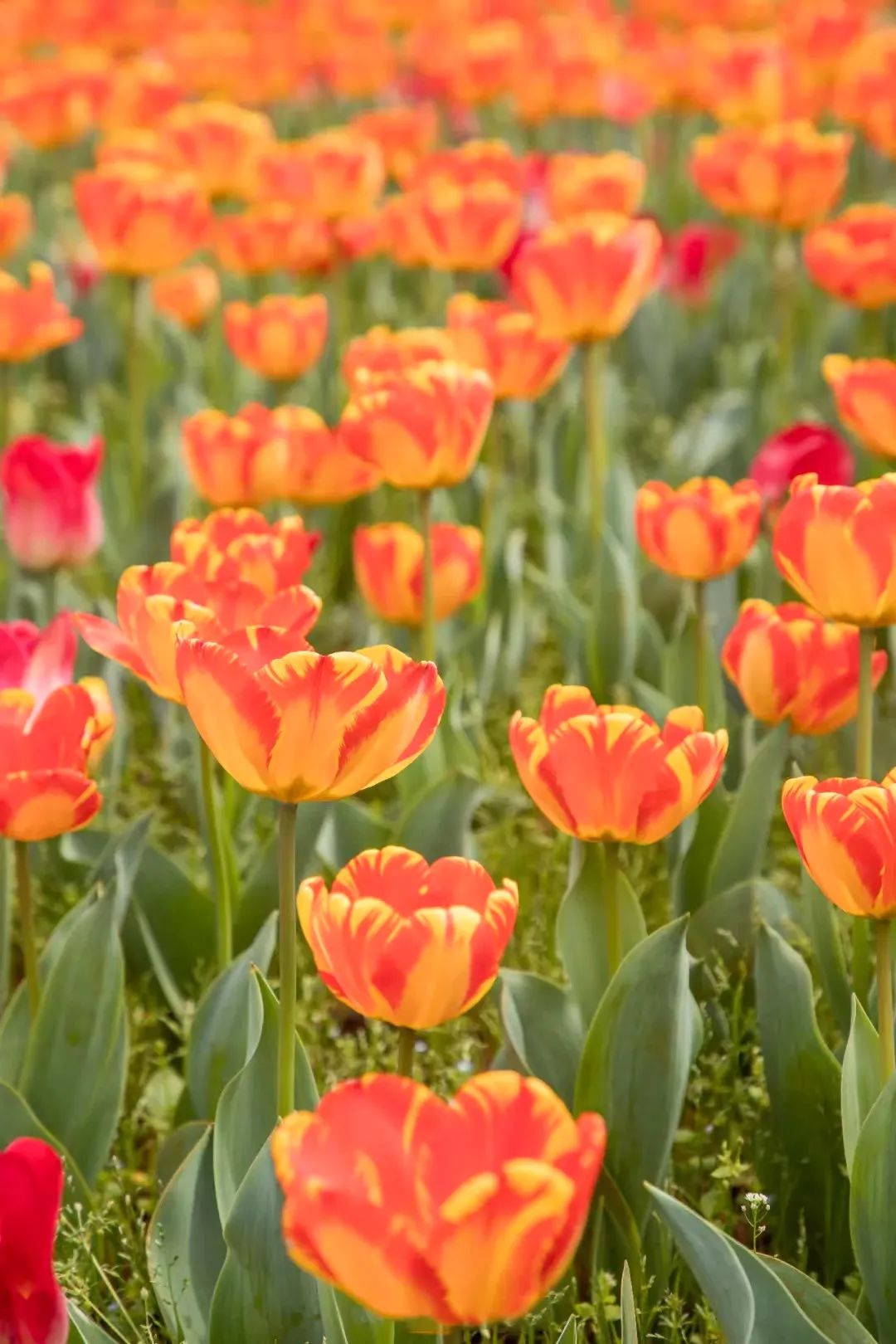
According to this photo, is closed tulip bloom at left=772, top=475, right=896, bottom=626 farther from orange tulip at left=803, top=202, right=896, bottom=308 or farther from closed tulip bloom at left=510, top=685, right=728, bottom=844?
orange tulip at left=803, top=202, right=896, bottom=308

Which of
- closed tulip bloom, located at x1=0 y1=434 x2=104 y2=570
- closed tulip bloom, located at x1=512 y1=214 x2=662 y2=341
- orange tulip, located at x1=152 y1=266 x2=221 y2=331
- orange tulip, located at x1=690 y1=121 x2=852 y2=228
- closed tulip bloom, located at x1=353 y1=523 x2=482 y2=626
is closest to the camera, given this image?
closed tulip bloom, located at x1=353 y1=523 x2=482 y2=626

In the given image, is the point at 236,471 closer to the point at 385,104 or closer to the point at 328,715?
the point at 328,715

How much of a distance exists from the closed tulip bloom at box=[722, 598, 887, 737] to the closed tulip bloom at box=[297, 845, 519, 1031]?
0.72 m

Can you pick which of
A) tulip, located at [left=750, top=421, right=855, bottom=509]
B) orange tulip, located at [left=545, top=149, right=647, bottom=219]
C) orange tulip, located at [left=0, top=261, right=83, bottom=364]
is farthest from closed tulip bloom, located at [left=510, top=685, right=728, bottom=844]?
orange tulip, located at [left=545, top=149, right=647, bottom=219]

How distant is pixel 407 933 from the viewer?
3.80ft

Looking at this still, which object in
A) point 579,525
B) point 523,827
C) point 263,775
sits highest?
point 263,775

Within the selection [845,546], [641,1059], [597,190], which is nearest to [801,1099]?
[641,1059]

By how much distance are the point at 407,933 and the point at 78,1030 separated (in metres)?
0.63

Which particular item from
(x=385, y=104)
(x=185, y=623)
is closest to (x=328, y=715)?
(x=185, y=623)

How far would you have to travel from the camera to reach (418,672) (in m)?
1.23

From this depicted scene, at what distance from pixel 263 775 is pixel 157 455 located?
2394 millimetres

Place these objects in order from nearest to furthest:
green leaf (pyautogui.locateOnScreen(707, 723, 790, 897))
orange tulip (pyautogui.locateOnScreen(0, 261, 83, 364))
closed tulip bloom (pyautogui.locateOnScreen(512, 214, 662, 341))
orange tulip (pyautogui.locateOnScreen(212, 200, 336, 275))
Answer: green leaf (pyautogui.locateOnScreen(707, 723, 790, 897)) < closed tulip bloom (pyautogui.locateOnScreen(512, 214, 662, 341)) < orange tulip (pyautogui.locateOnScreen(0, 261, 83, 364)) < orange tulip (pyautogui.locateOnScreen(212, 200, 336, 275))

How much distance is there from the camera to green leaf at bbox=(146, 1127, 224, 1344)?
4.70 feet

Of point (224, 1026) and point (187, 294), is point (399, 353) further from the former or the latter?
point (187, 294)
